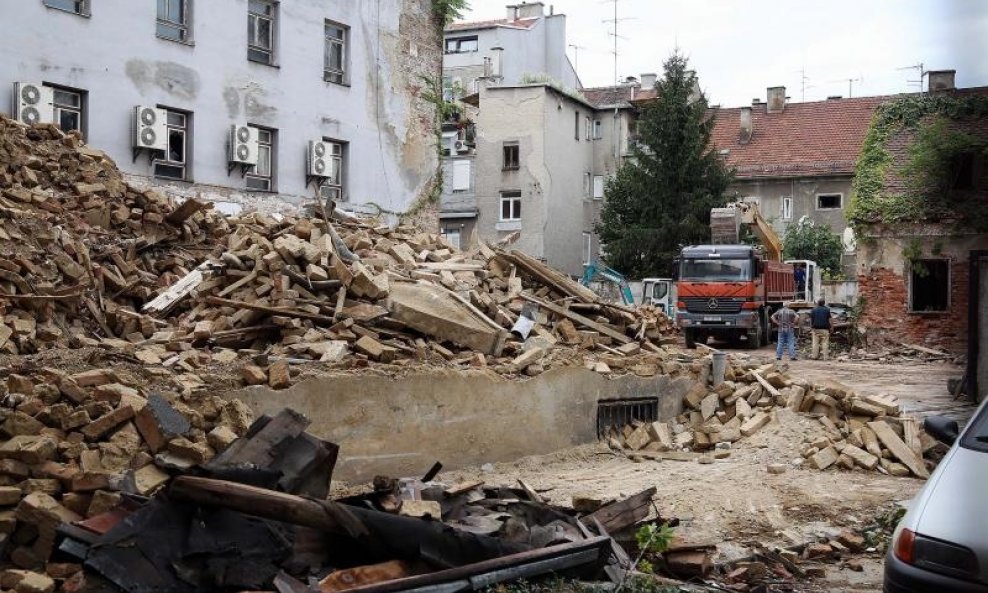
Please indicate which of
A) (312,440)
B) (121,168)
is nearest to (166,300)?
(312,440)

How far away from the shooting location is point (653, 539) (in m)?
8.19

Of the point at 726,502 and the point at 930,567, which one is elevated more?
the point at 930,567

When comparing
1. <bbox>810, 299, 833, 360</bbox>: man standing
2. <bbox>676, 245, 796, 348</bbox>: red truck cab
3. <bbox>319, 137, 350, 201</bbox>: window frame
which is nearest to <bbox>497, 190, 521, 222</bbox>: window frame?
<bbox>676, 245, 796, 348</bbox>: red truck cab

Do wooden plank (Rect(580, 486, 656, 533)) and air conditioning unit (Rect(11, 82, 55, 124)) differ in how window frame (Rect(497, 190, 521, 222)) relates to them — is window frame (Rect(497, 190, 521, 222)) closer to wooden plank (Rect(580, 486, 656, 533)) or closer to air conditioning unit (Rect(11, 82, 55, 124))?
air conditioning unit (Rect(11, 82, 55, 124))

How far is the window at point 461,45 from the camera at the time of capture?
5619 centimetres

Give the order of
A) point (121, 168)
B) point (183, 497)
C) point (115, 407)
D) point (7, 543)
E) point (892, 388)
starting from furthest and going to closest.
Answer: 1. point (121, 168)
2. point (892, 388)
3. point (115, 407)
4. point (7, 543)
5. point (183, 497)

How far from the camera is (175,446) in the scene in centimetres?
823

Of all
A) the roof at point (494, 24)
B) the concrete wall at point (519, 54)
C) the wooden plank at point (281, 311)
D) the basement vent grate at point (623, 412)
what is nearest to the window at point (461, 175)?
the concrete wall at point (519, 54)

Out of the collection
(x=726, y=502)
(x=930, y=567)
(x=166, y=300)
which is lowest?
(x=726, y=502)

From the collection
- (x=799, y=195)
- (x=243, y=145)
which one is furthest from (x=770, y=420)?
(x=799, y=195)

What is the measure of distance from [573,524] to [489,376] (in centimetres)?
465

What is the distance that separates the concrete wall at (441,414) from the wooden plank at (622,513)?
10.7ft

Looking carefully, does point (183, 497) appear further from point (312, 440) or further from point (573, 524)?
point (573, 524)

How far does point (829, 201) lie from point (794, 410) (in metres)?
35.4
